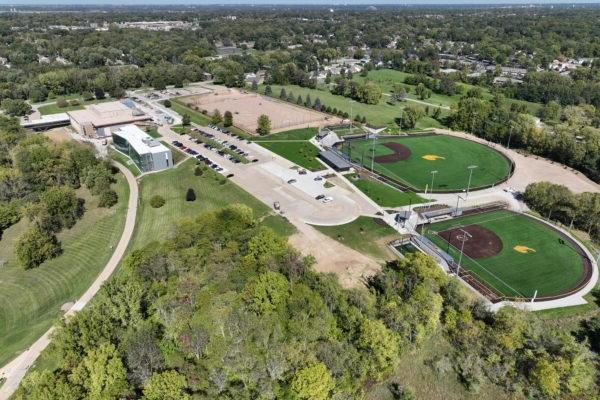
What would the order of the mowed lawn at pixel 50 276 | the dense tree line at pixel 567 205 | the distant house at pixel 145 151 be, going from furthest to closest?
1. the distant house at pixel 145 151
2. the dense tree line at pixel 567 205
3. the mowed lawn at pixel 50 276

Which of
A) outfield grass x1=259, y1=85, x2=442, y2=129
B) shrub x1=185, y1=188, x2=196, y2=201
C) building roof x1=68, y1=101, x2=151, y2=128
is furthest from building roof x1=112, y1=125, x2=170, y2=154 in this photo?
outfield grass x1=259, y1=85, x2=442, y2=129

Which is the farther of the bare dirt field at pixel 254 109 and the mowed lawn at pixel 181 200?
the bare dirt field at pixel 254 109

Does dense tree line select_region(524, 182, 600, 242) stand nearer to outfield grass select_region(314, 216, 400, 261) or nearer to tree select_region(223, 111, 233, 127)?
outfield grass select_region(314, 216, 400, 261)

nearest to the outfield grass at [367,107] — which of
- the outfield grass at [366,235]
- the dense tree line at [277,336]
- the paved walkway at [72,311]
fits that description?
the outfield grass at [366,235]

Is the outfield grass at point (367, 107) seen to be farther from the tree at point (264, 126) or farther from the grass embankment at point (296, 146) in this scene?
the tree at point (264, 126)

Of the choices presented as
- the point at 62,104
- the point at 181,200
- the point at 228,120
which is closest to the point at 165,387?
the point at 181,200

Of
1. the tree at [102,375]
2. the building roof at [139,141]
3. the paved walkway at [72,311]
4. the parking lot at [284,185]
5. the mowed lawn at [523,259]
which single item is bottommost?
the paved walkway at [72,311]

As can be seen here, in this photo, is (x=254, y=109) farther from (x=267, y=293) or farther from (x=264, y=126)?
(x=267, y=293)
